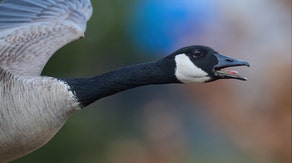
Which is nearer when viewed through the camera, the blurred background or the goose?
the goose

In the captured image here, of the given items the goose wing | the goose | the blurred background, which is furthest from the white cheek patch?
the blurred background

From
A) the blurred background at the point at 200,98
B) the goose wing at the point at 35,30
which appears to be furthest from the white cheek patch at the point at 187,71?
the blurred background at the point at 200,98

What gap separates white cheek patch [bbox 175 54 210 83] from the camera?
78.3 inches

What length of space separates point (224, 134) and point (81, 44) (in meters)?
1.69

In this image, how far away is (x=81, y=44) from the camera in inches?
161

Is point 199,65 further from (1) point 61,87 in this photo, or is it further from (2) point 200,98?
(2) point 200,98

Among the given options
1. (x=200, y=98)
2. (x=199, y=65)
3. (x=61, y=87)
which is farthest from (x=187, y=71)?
(x=200, y=98)

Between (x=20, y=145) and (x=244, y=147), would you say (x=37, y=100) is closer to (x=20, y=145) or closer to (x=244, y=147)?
(x=20, y=145)

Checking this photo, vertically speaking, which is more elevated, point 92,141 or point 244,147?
point 92,141

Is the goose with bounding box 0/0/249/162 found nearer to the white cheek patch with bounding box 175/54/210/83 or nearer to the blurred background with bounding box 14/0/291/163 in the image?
the white cheek patch with bounding box 175/54/210/83

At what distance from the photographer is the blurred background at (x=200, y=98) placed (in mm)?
4449

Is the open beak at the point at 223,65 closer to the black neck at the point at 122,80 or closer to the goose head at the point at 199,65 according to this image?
the goose head at the point at 199,65

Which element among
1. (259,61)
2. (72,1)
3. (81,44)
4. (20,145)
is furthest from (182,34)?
(20,145)

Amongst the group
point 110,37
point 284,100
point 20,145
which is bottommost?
point 284,100
